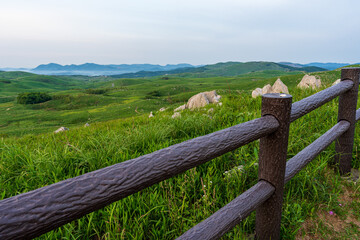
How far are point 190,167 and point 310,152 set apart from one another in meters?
2.01

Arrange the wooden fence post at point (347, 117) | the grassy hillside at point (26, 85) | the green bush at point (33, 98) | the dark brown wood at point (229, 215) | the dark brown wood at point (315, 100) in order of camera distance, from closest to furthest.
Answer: the dark brown wood at point (229, 215) < the dark brown wood at point (315, 100) < the wooden fence post at point (347, 117) < the green bush at point (33, 98) < the grassy hillside at point (26, 85)

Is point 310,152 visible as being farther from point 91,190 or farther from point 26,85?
point 26,85

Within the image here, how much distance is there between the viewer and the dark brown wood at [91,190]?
909mm

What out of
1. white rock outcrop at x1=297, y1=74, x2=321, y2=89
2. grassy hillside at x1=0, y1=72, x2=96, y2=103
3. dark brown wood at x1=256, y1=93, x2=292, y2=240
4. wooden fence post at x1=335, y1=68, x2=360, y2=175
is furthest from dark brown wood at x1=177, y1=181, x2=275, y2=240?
grassy hillside at x1=0, y1=72, x2=96, y2=103

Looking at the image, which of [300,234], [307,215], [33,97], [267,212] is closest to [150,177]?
[267,212]

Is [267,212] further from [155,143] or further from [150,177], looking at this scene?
[155,143]

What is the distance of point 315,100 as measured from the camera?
271 cm

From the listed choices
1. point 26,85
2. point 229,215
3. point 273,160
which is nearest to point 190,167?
point 229,215

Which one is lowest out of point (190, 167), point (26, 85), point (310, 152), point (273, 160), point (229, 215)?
point (26, 85)

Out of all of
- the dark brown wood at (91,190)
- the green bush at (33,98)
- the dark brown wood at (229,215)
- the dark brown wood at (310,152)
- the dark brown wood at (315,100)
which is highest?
the dark brown wood at (315,100)

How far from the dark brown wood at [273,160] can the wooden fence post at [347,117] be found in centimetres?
209

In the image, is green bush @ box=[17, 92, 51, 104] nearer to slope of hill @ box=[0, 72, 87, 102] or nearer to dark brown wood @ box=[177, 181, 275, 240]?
slope of hill @ box=[0, 72, 87, 102]

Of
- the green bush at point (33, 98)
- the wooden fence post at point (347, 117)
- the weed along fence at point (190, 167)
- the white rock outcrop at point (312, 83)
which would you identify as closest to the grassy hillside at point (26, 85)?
the green bush at point (33, 98)

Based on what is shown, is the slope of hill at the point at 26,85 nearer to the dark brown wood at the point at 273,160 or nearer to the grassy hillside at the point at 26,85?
the grassy hillside at the point at 26,85
